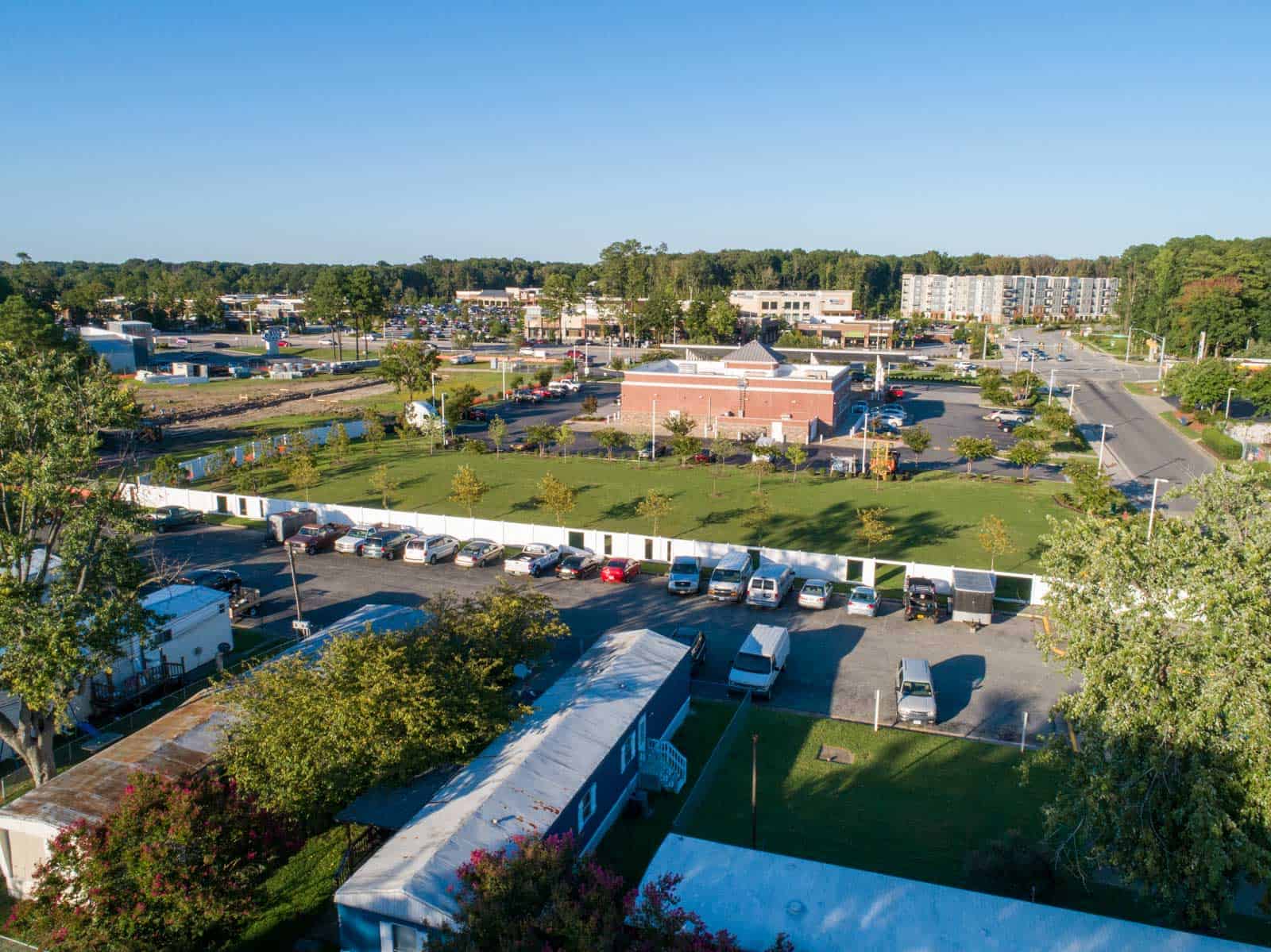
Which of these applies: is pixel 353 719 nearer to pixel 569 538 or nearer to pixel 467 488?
pixel 569 538

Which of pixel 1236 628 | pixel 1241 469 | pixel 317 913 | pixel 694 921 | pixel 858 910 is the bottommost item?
pixel 317 913

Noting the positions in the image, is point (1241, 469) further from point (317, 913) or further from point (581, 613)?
point (581, 613)

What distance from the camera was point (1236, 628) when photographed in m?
11.0

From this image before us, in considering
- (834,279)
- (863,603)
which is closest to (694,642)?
(863,603)

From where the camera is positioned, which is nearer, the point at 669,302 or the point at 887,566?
the point at 887,566

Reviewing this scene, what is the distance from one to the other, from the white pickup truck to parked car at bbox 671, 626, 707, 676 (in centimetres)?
736

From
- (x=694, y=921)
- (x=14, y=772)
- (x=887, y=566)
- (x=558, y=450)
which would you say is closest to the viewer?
(x=694, y=921)

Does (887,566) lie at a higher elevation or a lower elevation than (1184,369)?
lower

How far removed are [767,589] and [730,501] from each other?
1199 centimetres

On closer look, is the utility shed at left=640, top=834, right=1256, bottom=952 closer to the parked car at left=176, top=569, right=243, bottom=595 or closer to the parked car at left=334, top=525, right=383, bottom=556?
the parked car at left=176, top=569, right=243, bottom=595

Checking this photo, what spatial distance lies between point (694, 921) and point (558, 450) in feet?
132

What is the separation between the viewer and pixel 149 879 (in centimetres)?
1148

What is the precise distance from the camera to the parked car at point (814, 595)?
86.3 ft

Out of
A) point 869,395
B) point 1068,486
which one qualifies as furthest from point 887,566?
point 869,395
